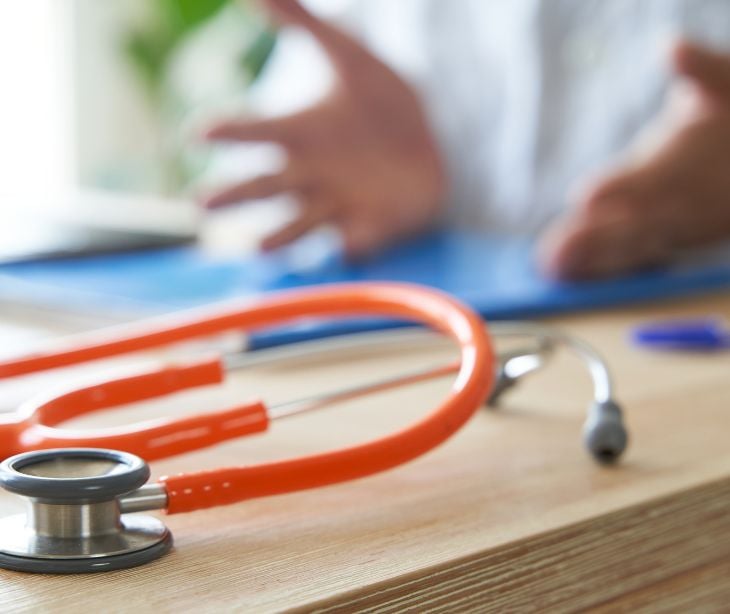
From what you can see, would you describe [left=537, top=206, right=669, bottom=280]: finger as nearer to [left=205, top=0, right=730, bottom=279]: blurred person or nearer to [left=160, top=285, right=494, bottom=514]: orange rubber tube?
[left=205, top=0, right=730, bottom=279]: blurred person

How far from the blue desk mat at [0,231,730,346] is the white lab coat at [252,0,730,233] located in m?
0.24

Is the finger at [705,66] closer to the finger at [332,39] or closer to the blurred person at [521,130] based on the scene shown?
the blurred person at [521,130]

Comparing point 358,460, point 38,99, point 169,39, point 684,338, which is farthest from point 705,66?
point 38,99

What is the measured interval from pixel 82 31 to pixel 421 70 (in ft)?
6.24

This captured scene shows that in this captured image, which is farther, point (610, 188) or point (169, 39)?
point (169, 39)

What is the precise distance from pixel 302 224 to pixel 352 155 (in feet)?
0.53

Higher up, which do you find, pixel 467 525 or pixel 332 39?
pixel 332 39

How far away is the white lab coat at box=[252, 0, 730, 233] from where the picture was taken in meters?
1.24

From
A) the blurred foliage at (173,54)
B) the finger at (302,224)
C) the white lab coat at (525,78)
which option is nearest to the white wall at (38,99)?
the blurred foliage at (173,54)

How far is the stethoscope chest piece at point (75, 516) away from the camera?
12.4 inches

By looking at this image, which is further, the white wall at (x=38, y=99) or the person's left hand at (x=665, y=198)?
the white wall at (x=38, y=99)

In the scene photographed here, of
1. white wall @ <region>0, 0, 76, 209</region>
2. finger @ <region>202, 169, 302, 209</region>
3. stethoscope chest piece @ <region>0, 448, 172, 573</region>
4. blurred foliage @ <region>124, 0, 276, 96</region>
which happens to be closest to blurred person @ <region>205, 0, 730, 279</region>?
finger @ <region>202, 169, 302, 209</region>

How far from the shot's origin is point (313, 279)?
92cm

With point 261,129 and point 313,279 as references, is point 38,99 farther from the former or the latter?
point 313,279
